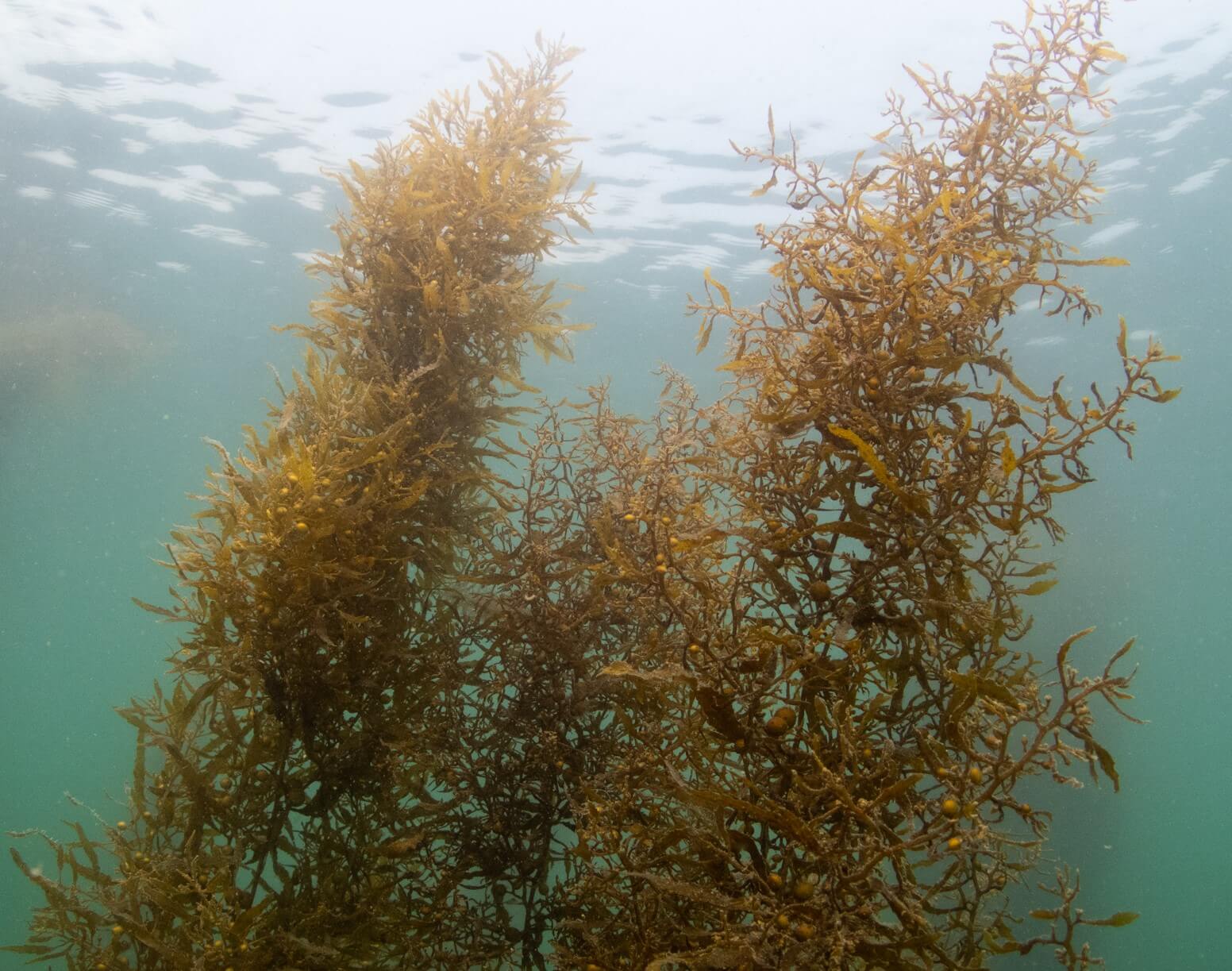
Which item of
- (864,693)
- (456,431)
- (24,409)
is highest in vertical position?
(24,409)

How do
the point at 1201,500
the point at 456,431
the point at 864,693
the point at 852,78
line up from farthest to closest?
the point at 1201,500 → the point at 852,78 → the point at 456,431 → the point at 864,693

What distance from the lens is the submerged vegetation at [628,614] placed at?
88.4 inches

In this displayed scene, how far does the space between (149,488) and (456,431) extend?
53.7 m

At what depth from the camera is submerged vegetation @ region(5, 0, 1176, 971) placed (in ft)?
7.37

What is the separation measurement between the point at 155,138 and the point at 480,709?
1857 centimetres

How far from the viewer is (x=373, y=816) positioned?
12.5 feet

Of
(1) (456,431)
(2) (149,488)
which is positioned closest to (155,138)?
(1) (456,431)

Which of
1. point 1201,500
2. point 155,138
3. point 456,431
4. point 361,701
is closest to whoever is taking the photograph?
point 361,701

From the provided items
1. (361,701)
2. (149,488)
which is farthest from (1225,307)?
(149,488)

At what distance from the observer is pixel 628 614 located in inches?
152

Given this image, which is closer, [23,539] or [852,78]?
[852,78]

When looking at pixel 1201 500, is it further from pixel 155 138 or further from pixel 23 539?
pixel 23 539

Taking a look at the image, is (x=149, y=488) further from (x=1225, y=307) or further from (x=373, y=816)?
(x=1225, y=307)

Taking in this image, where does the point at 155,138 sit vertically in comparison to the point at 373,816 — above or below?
above
